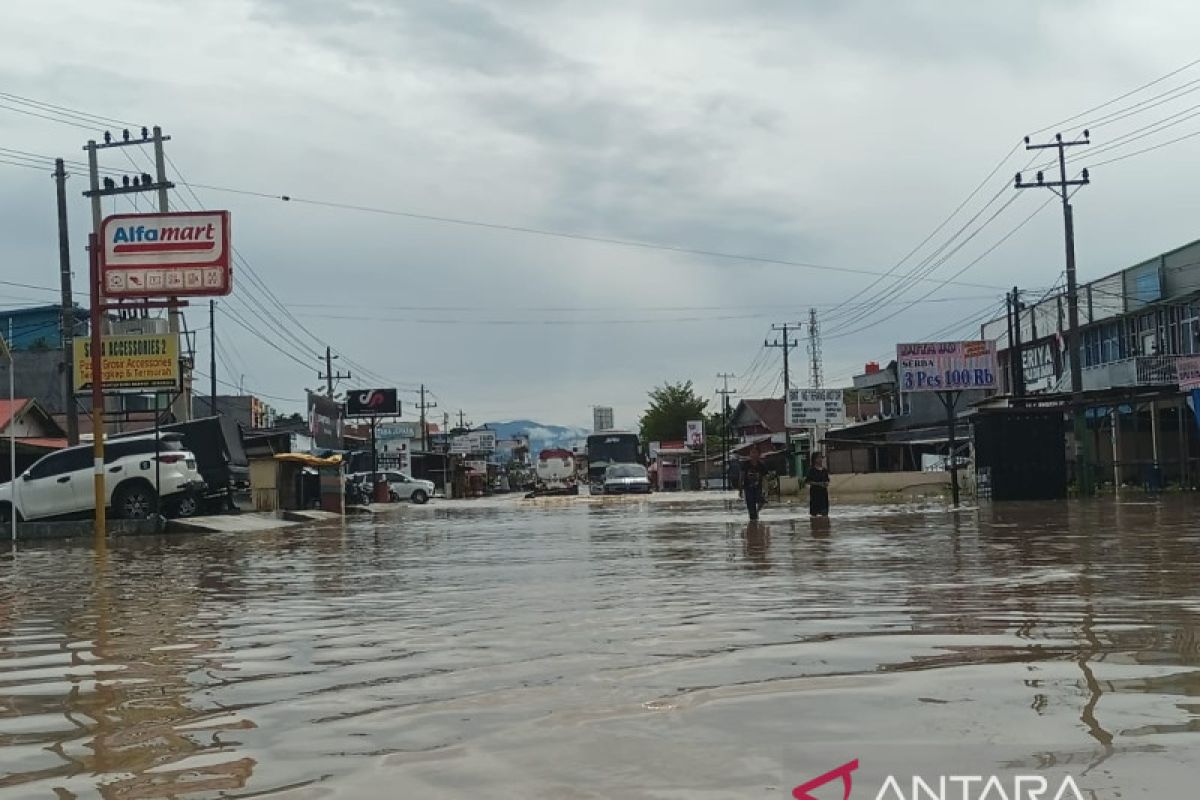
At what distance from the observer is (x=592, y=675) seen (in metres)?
6.38

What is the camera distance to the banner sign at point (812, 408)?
190ft

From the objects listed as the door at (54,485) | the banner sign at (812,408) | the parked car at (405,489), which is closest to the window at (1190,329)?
the banner sign at (812,408)

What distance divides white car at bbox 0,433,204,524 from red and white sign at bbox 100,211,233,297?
585 centimetres

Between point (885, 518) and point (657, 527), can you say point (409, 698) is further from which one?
point (885, 518)

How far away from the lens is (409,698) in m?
5.88

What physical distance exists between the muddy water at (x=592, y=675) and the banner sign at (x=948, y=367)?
869 inches

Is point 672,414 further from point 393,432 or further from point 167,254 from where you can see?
point 167,254

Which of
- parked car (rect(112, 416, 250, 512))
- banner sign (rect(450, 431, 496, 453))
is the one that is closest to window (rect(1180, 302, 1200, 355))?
parked car (rect(112, 416, 250, 512))

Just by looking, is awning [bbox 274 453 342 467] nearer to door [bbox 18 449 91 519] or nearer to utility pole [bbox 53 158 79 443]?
utility pole [bbox 53 158 79 443]

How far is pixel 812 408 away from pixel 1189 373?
24543mm

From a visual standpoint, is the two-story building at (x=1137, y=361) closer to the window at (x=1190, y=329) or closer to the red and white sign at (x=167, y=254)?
the window at (x=1190, y=329)

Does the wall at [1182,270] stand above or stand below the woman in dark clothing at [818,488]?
above

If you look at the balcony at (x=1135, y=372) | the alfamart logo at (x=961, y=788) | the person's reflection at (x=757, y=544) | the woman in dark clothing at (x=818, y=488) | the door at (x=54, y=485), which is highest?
the balcony at (x=1135, y=372)

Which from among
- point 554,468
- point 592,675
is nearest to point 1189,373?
point 592,675
